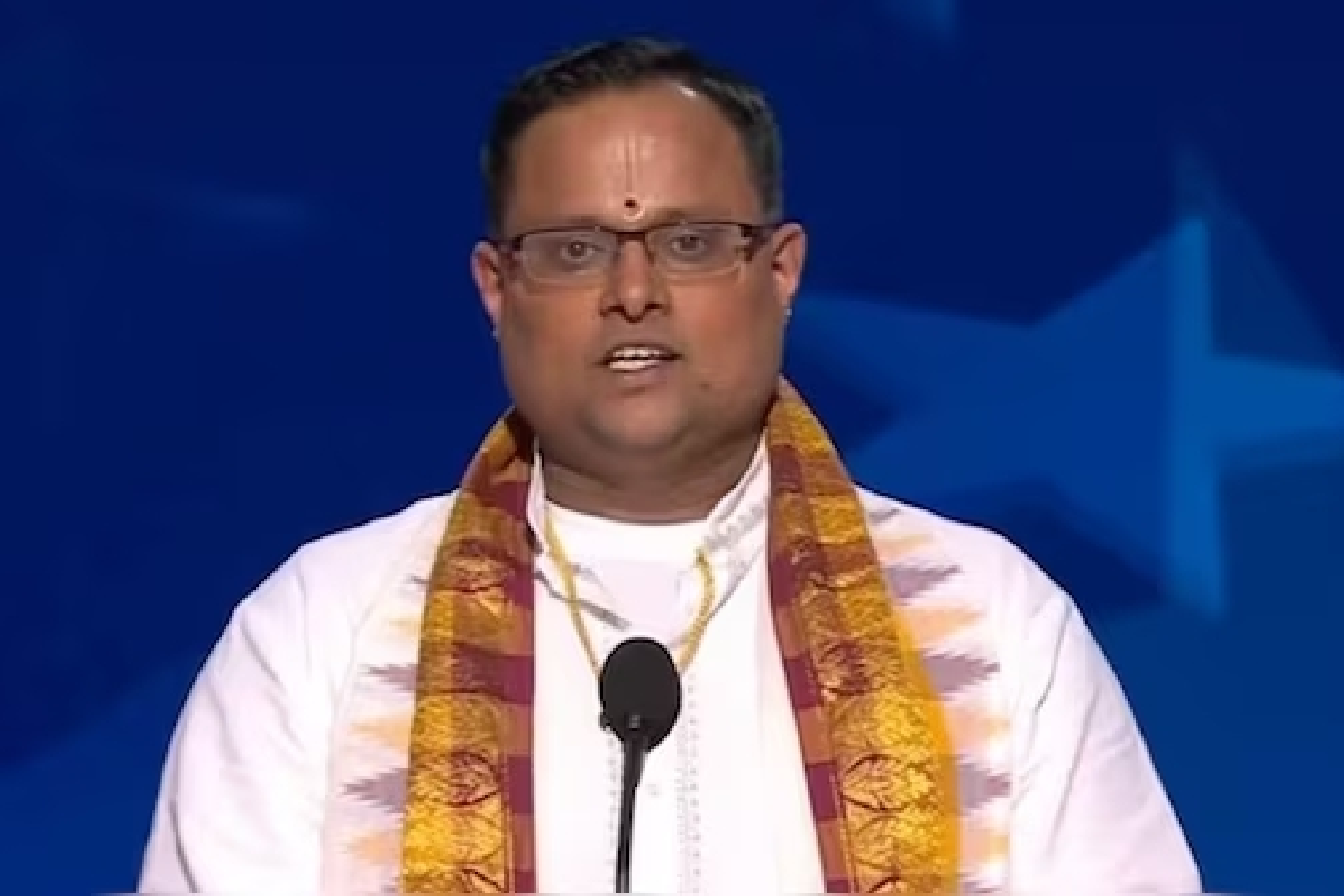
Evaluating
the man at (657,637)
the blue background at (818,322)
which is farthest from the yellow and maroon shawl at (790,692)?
the blue background at (818,322)

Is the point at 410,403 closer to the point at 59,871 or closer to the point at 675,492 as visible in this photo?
the point at 59,871

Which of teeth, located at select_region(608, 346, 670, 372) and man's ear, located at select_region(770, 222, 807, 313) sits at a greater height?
man's ear, located at select_region(770, 222, 807, 313)

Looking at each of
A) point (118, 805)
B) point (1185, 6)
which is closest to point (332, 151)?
point (118, 805)

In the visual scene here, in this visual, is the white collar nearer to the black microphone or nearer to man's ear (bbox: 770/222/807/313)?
man's ear (bbox: 770/222/807/313)

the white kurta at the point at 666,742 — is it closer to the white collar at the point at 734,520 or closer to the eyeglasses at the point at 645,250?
the white collar at the point at 734,520

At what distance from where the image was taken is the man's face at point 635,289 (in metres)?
1.97

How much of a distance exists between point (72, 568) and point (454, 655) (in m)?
1.00

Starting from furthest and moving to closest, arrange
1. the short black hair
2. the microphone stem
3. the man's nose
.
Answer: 1. the short black hair
2. the man's nose
3. the microphone stem

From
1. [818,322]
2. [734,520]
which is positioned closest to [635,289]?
[734,520]

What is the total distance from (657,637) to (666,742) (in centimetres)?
10

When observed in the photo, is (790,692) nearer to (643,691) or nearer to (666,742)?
(666,742)

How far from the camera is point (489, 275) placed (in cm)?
208

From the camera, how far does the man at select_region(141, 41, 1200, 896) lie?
1962 millimetres

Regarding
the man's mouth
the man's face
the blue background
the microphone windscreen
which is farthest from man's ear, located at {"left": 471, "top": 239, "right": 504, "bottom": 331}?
the blue background
